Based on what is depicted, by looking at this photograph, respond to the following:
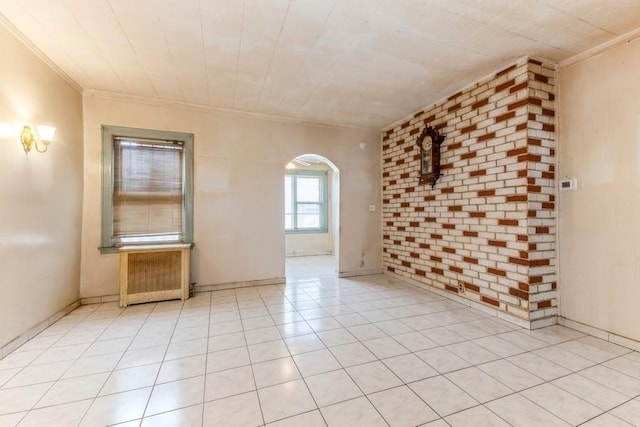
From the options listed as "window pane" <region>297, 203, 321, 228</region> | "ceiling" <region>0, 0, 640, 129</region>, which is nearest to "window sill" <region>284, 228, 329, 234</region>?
"window pane" <region>297, 203, 321, 228</region>

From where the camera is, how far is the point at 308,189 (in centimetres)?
818

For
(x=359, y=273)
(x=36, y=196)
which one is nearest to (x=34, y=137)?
(x=36, y=196)

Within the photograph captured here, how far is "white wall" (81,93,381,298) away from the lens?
3.71 metres

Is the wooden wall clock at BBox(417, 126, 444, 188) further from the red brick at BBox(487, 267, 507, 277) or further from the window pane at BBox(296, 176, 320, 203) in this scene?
the window pane at BBox(296, 176, 320, 203)

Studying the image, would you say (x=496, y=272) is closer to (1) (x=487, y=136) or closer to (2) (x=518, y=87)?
(1) (x=487, y=136)

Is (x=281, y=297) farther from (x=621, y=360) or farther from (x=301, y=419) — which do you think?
(x=621, y=360)

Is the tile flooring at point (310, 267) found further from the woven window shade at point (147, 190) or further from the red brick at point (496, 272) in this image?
the red brick at point (496, 272)

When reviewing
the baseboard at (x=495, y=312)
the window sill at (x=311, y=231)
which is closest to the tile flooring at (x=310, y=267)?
the window sill at (x=311, y=231)

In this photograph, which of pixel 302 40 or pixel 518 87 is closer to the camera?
pixel 302 40

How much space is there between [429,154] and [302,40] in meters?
2.44

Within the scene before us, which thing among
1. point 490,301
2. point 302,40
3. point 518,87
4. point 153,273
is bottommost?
point 490,301

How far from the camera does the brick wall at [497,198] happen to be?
2.88 m

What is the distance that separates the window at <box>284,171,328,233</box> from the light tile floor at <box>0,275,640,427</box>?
4774mm

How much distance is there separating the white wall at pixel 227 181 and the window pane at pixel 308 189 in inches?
122
